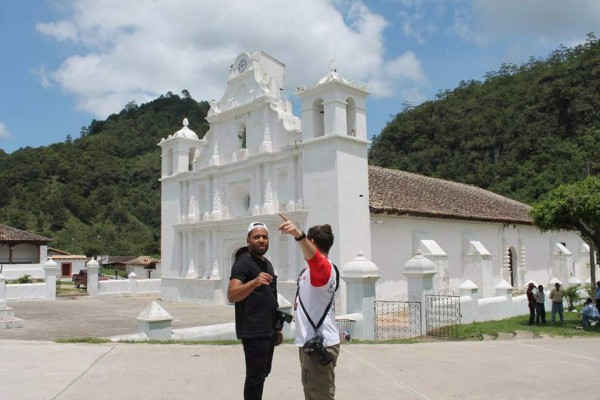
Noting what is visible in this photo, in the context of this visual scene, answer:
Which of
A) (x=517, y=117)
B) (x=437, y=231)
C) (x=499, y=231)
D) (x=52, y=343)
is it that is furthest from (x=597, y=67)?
(x=52, y=343)

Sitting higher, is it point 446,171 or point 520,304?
point 446,171

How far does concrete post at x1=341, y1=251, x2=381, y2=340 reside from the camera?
10.6 meters

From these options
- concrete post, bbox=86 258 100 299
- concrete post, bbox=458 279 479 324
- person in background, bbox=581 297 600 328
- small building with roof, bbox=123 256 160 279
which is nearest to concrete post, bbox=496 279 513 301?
concrete post, bbox=458 279 479 324

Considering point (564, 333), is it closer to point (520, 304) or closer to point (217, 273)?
point (520, 304)

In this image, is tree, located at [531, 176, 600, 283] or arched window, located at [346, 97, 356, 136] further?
arched window, located at [346, 97, 356, 136]

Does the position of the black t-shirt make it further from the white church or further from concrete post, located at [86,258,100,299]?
concrete post, located at [86,258,100,299]

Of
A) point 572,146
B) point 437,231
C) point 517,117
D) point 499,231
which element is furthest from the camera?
point 517,117

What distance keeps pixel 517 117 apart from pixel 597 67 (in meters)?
7.86

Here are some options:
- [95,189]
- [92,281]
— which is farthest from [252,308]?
[95,189]

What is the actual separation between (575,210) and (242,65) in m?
12.9

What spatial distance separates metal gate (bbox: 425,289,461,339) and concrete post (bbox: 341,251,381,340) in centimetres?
187

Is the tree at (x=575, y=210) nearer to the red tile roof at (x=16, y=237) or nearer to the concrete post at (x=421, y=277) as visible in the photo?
the concrete post at (x=421, y=277)

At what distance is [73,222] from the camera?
6044 centimetres

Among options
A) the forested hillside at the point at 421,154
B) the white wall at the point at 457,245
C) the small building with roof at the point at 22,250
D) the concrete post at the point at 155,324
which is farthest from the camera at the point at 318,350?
the forested hillside at the point at 421,154
